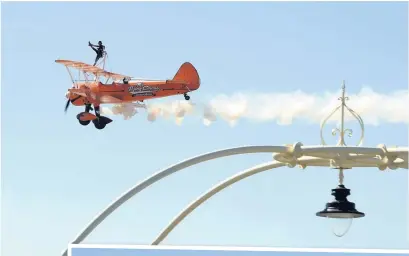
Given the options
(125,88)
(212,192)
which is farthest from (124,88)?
(212,192)

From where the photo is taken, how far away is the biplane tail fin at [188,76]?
65000 millimetres

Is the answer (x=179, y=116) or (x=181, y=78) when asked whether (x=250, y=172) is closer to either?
(x=179, y=116)

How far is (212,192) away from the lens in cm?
3125

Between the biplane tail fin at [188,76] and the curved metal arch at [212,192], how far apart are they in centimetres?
3304

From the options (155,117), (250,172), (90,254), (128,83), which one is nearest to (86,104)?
(128,83)

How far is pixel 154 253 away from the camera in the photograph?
22172mm

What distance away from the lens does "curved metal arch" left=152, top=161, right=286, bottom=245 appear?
30.8 meters

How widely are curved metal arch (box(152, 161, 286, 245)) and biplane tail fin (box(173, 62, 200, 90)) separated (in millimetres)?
33043

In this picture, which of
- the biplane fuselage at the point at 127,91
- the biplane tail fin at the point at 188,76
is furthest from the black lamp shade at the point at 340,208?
the biplane tail fin at the point at 188,76

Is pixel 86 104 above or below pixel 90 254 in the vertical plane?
above

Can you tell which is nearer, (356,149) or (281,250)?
(281,250)

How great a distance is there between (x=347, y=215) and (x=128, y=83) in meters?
38.0

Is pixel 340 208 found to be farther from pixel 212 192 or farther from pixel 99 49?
pixel 99 49

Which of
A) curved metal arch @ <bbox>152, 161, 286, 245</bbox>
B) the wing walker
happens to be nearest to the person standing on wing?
the wing walker
